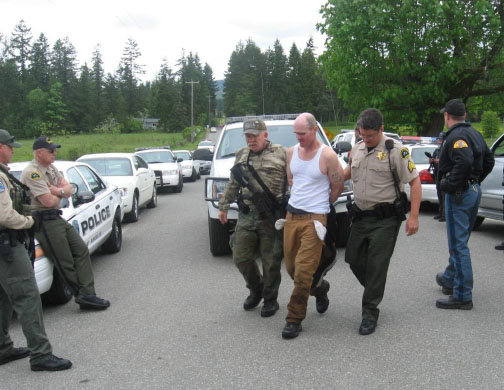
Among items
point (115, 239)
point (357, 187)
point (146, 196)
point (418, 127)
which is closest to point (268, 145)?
point (357, 187)

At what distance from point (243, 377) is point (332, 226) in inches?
62.4

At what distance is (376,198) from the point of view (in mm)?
4664

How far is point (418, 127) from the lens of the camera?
27406 mm

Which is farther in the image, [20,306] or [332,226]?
[332,226]

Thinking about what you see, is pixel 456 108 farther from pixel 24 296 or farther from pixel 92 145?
pixel 92 145

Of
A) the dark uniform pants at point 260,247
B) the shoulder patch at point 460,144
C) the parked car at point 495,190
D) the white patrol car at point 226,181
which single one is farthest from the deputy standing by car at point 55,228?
the parked car at point 495,190

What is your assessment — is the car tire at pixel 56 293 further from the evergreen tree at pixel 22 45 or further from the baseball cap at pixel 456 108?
the evergreen tree at pixel 22 45

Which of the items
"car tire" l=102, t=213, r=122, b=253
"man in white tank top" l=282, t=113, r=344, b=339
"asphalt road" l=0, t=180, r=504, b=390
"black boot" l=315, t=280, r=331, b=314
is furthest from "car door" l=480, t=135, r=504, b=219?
"car tire" l=102, t=213, r=122, b=253

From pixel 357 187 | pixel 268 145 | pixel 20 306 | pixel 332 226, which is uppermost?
pixel 268 145

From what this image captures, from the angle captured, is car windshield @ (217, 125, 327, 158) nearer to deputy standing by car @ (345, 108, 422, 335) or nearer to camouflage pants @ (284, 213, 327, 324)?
deputy standing by car @ (345, 108, 422, 335)

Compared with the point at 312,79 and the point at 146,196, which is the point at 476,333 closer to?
the point at 146,196

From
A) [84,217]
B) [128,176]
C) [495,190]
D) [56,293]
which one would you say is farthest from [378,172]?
[128,176]

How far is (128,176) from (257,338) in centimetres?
840

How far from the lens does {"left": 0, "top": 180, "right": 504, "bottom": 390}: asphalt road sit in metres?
3.81
